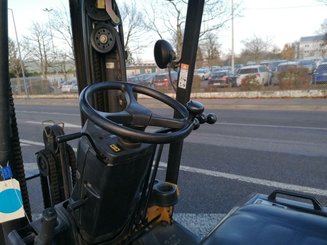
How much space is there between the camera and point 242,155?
16.8ft

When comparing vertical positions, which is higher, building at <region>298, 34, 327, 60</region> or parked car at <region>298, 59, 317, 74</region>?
building at <region>298, 34, 327, 60</region>

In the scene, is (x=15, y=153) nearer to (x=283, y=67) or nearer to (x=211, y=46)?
(x=283, y=67)

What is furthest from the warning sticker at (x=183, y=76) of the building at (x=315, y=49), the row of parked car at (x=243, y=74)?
the building at (x=315, y=49)

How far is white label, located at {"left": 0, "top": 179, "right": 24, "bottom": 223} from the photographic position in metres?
1.52

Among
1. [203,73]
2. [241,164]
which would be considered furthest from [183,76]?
[203,73]

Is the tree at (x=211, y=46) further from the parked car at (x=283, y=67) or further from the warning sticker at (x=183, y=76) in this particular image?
the warning sticker at (x=183, y=76)

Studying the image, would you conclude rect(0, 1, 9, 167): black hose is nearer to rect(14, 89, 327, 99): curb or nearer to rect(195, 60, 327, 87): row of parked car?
rect(14, 89, 327, 99): curb

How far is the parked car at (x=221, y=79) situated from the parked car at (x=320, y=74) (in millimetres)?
4156

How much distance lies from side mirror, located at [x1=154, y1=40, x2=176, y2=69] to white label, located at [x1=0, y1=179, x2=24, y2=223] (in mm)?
1010

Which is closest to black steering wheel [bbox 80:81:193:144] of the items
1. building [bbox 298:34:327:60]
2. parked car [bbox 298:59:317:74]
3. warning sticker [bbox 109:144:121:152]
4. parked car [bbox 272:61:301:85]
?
warning sticker [bbox 109:144:121:152]

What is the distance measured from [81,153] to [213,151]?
166 inches

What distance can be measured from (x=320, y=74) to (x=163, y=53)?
540 inches

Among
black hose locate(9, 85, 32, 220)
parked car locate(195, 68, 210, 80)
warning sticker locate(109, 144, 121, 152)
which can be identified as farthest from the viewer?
parked car locate(195, 68, 210, 80)

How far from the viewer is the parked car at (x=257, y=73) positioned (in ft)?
50.3
